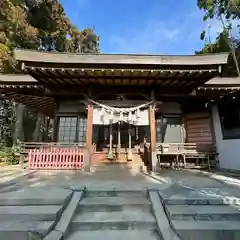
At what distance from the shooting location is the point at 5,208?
3139 millimetres

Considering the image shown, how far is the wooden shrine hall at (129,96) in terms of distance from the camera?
599 cm

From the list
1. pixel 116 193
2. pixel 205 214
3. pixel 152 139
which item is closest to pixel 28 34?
pixel 152 139

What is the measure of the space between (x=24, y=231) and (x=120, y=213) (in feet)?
4.44

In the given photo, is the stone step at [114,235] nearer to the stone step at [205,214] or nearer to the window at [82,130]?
the stone step at [205,214]

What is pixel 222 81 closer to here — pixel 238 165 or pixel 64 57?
pixel 238 165

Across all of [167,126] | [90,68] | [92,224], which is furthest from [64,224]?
[167,126]

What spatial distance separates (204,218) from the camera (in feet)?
9.81

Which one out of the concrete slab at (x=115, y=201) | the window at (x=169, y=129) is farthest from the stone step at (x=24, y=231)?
the window at (x=169, y=129)

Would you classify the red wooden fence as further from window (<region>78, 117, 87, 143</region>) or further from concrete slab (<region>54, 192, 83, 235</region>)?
concrete slab (<region>54, 192, 83, 235</region>)

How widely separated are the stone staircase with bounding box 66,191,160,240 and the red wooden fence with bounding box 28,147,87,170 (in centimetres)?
Answer: 334

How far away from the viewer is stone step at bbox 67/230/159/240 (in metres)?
2.55

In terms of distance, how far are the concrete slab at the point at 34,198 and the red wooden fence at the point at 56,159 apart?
325 centimetres

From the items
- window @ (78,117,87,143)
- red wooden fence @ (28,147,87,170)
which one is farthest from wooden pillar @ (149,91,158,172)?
window @ (78,117,87,143)

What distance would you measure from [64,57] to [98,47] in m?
23.3
